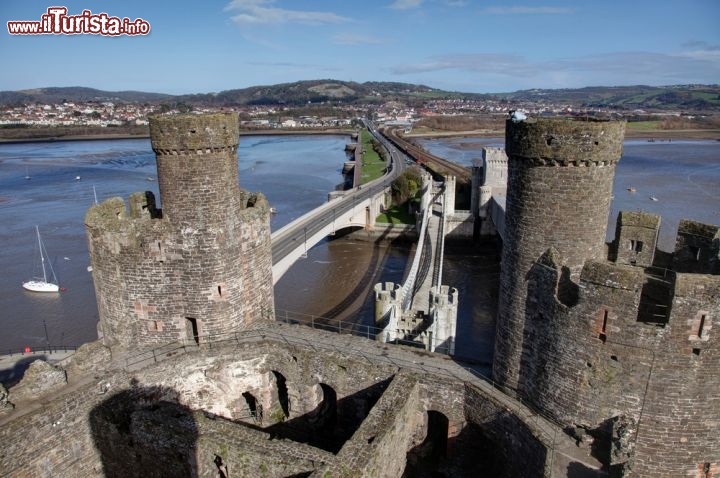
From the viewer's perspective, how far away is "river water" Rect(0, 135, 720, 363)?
81.1 ft

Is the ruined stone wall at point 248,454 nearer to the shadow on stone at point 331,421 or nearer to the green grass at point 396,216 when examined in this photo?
the shadow on stone at point 331,421

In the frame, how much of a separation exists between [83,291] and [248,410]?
63.0 feet

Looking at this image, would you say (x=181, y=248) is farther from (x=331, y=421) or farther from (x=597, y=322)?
(x=597, y=322)

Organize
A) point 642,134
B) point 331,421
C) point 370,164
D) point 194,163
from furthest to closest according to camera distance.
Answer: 1. point 642,134
2. point 370,164
3. point 331,421
4. point 194,163

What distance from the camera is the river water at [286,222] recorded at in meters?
24.7

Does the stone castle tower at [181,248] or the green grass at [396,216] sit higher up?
the stone castle tower at [181,248]

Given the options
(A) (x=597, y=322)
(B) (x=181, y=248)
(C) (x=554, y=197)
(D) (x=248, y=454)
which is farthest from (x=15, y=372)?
(A) (x=597, y=322)

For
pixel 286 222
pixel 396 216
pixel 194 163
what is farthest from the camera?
pixel 396 216

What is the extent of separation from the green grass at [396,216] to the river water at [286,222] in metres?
3.09

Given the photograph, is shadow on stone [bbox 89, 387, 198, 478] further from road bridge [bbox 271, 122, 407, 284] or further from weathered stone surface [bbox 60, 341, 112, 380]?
road bridge [bbox 271, 122, 407, 284]

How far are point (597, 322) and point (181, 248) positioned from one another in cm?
898

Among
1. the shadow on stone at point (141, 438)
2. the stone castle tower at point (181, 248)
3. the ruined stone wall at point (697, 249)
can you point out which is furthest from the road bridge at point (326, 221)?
the ruined stone wall at point (697, 249)

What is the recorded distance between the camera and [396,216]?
44.0 m

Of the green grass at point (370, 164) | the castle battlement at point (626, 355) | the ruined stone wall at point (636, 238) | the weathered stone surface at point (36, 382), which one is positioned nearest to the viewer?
the castle battlement at point (626, 355)
